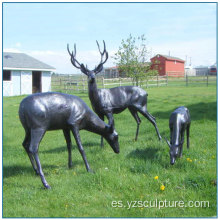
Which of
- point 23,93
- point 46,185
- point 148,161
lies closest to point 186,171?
point 148,161

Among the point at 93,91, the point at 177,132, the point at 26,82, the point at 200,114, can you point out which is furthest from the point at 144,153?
the point at 26,82

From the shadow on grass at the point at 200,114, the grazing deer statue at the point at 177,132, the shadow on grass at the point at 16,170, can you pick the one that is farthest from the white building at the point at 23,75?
the grazing deer statue at the point at 177,132

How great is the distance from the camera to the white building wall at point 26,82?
2461cm

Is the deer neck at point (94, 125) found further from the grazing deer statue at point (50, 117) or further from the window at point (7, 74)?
the window at point (7, 74)

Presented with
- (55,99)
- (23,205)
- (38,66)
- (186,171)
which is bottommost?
(23,205)

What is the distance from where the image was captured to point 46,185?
4.96 metres

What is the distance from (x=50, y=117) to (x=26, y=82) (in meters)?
21.2

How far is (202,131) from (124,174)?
4.29m

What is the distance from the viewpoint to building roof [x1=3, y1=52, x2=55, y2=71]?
24203mm

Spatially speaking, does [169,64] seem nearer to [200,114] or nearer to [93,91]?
[200,114]

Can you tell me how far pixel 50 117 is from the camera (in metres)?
5.09

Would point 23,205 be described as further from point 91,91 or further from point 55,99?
point 91,91

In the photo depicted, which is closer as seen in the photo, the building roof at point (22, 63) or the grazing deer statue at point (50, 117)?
the grazing deer statue at point (50, 117)

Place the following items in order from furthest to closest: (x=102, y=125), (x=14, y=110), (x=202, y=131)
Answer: (x=14, y=110) → (x=202, y=131) → (x=102, y=125)
